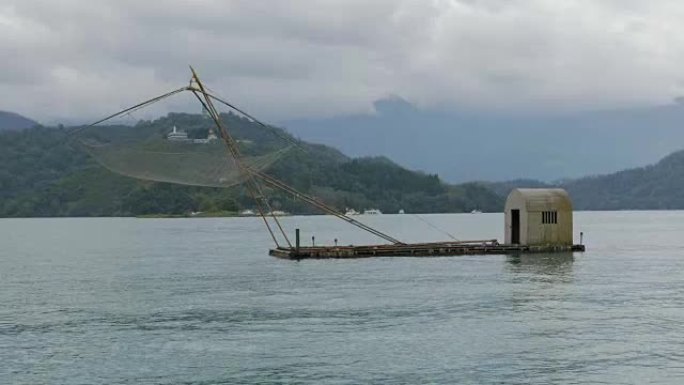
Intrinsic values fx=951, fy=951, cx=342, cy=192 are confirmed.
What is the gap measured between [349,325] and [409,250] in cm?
3946

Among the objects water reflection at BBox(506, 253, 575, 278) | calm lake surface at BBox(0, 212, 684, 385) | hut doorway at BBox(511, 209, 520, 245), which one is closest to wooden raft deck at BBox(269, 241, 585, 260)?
water reflection at BBox(506, 253, 575, 278)

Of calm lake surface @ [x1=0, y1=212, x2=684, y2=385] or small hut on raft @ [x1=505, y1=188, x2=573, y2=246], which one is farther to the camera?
small hut on raft @ [x1=505, y1=188, x2=573, y2=246]

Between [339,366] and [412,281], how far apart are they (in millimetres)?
28623

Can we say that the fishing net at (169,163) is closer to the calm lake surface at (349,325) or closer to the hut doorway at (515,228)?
the calm lake surface at (349,325)

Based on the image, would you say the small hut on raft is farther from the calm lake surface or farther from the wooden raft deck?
the calm lake surface

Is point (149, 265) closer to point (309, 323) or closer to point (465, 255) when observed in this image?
point (465, 255)

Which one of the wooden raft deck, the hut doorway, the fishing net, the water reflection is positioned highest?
the fishing net

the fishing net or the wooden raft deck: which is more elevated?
the fishing net

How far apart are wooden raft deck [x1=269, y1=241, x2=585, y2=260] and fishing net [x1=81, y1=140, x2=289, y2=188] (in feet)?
39.4

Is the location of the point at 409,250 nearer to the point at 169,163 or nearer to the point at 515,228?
the point at 515,228

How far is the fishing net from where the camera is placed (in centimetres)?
5381

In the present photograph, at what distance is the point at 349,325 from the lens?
3725 centimetres

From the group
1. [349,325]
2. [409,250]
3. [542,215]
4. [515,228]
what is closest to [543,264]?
[542,215]

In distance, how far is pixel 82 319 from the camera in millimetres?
40875
